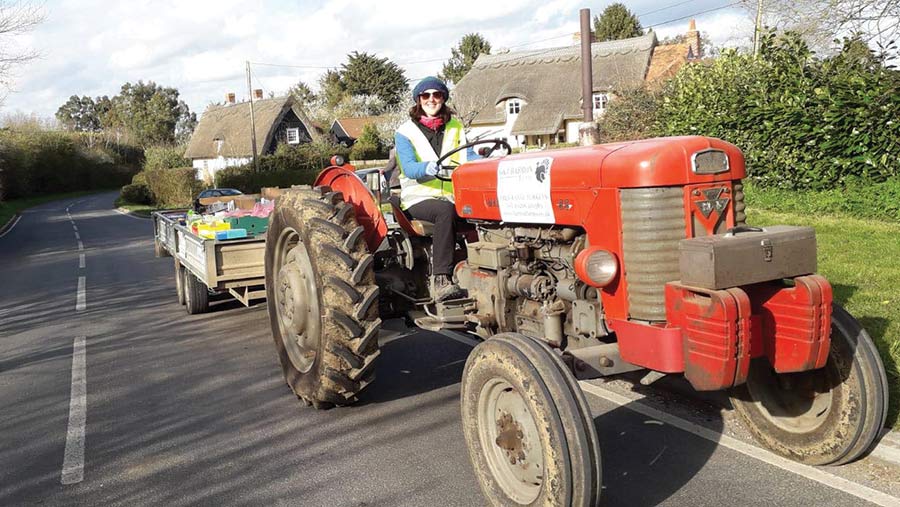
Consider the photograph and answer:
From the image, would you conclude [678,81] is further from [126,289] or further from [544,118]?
[544,118]

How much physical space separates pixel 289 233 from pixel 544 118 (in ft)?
128

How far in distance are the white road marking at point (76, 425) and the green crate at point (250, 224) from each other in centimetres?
204

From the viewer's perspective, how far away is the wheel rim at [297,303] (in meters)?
5.48

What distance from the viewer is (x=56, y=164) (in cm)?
6272

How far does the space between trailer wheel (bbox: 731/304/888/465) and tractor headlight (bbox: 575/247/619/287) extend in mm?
1157

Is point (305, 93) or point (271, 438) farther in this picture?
point (305, 93)

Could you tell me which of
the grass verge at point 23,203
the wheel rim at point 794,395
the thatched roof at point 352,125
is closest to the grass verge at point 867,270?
the wheel rim at point 794,395

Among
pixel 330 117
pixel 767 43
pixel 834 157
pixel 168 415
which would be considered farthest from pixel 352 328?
pixel 330 117

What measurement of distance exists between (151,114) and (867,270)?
10943 cm

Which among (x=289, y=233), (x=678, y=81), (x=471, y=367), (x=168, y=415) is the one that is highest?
(x=678, y=81)

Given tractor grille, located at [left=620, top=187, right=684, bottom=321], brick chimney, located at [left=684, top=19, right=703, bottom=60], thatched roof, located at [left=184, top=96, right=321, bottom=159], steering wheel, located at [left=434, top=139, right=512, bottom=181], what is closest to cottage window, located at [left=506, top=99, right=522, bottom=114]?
brick chimney, located at [left=684, top=19, right=703, bottom=60]

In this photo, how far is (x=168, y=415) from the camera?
5.74m

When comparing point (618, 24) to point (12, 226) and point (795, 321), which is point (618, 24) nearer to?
point (12, 226)

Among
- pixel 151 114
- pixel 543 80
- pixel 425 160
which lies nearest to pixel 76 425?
pixel 425 160
